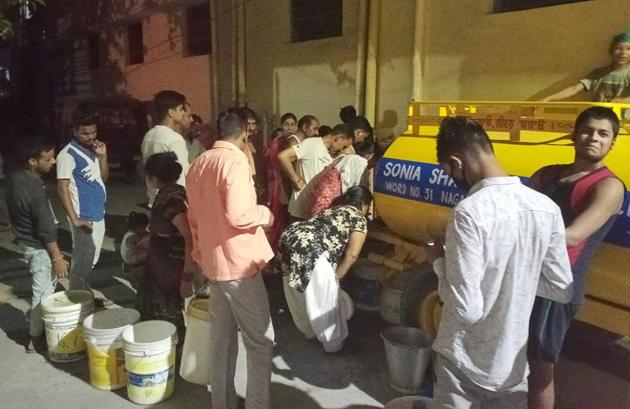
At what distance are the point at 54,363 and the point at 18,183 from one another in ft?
4.54

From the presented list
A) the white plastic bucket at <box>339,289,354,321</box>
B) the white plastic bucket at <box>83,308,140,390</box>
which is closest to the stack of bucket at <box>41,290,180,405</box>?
the white plastic bucket at <box>83,308,140,390</box>

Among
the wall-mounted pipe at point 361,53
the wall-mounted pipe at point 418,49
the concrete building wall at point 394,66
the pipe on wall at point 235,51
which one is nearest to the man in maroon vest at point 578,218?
the wall-mounted pipe at point 418,49

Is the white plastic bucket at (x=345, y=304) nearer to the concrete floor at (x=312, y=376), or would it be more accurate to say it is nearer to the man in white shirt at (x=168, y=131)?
the concrete floor at (x=312, y=376)

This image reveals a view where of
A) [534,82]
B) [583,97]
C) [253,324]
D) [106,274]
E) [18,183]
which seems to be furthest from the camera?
[106,274]

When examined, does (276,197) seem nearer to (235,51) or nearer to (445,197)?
(445,197)

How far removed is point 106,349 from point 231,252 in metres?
1.31

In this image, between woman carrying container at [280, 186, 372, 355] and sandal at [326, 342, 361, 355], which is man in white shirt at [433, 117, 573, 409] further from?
sandal at [326, 342, 361, 355]

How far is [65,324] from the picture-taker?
3883 mm

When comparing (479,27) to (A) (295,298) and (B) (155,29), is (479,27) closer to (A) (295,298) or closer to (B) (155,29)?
(A) (295,298)

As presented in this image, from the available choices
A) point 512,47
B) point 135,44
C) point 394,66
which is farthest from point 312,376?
point 135,44

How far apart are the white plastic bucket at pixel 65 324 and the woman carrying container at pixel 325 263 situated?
1555mm

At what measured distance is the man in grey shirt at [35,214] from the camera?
3916 millimetres

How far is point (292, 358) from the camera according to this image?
13.8 ft

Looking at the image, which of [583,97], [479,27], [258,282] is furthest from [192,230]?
[479,27]
